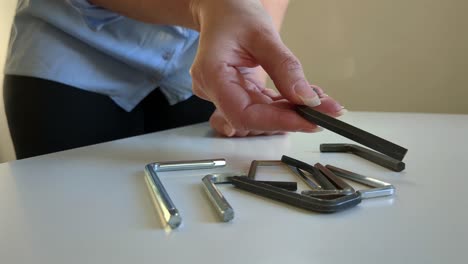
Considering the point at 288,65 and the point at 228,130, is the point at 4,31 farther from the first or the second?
the point at 288,65

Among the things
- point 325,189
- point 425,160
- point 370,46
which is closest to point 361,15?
point 370,46

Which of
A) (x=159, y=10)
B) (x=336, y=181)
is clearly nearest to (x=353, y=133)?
(x=336, y=181)

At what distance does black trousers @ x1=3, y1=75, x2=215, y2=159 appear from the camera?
23.7 inches

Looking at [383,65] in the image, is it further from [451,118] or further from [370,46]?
[451,118]

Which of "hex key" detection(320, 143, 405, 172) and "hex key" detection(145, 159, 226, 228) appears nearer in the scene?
"hex key" detection(145, 159, 226, 228)

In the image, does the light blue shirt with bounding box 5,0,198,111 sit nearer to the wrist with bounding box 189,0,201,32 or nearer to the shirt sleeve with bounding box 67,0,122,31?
the shirt sleeve with bounding box 67,0,122,31

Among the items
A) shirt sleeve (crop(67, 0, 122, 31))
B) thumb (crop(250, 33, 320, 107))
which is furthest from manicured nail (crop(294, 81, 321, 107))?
shirt sleeve (crop(67, 0, 122, 31))

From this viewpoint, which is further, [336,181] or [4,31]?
[4,31]

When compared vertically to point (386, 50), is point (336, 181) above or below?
below

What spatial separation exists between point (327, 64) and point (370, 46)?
0.11 meters

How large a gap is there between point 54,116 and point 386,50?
2.53 ft

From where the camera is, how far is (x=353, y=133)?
1.23 ft

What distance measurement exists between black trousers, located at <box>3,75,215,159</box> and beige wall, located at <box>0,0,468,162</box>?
64 cm

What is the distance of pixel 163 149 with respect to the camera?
512 millimetres
